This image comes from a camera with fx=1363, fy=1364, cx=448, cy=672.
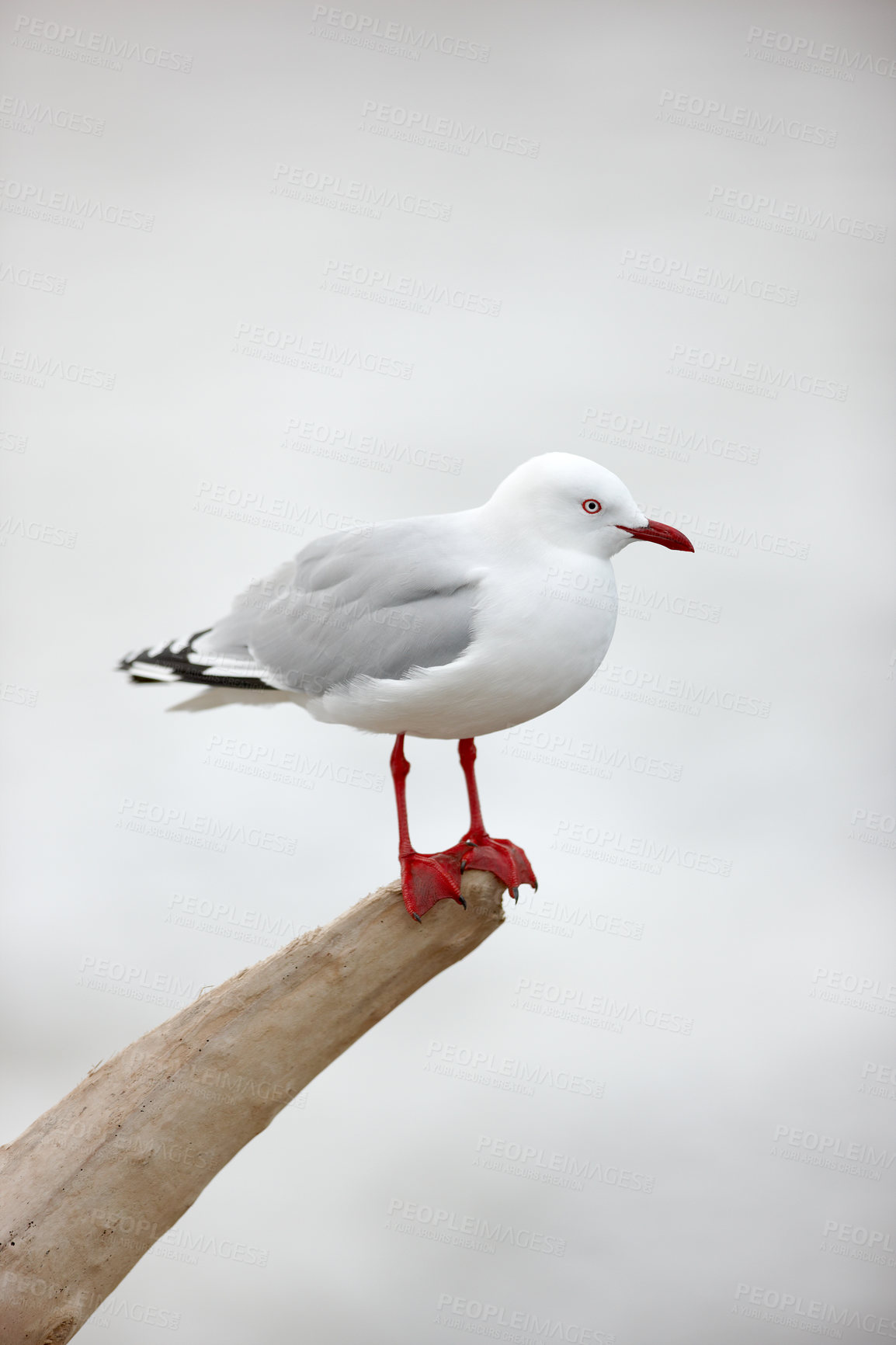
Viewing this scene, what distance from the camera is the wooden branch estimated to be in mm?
3008

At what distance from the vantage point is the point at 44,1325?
9.78 ft

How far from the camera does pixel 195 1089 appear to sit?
3.07 metres

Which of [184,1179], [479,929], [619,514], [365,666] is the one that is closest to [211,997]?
[184,1179]

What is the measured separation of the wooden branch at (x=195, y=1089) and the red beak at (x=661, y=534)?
2.87 ft

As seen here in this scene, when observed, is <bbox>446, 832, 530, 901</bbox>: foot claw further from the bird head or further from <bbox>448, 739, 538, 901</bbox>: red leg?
the bird head

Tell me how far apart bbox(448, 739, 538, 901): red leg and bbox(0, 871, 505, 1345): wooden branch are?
0.03 m

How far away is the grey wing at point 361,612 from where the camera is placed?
2.86 meters

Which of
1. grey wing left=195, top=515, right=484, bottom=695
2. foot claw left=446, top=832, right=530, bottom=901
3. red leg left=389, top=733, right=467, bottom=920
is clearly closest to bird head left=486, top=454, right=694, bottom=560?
grey wing left=195, top=515, right=484, bottom=695

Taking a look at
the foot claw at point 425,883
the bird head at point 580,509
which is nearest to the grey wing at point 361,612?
the bird head at point 580,509

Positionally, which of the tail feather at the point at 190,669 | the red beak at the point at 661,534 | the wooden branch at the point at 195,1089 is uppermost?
the red beak at the point at 661,534

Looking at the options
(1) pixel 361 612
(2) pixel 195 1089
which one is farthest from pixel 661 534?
(2) pixel 195 1089

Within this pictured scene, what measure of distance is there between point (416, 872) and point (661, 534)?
0.95 meters

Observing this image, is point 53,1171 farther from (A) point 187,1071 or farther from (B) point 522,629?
(B) point 522,629

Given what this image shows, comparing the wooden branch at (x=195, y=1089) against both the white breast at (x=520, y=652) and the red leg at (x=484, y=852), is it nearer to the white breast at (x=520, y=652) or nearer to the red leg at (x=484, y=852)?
the red leg at (x=484, y=852)
